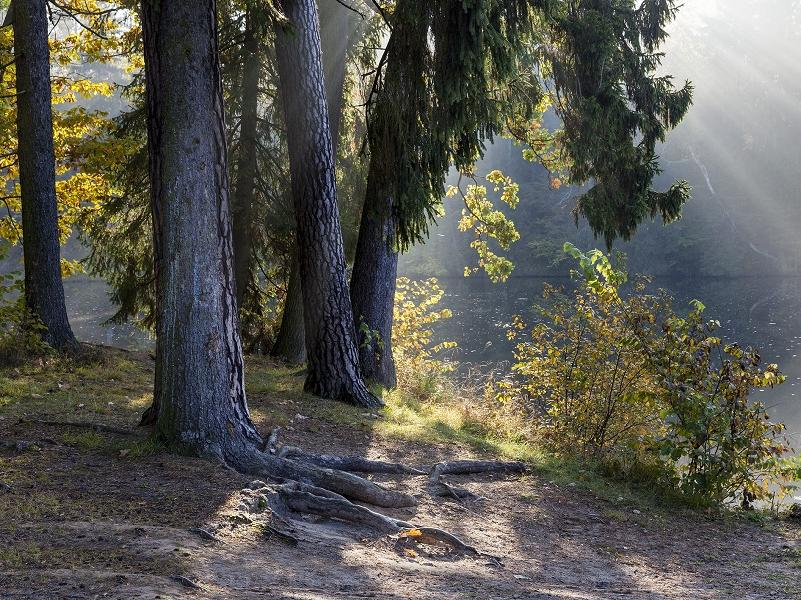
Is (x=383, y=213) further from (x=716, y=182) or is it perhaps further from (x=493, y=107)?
(x=716, y=182)

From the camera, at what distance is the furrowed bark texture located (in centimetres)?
898

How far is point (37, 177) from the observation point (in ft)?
32.3

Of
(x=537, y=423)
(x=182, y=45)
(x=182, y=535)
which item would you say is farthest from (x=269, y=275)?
(x=182, y=535)

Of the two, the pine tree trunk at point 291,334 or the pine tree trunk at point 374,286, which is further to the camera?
the pine tree trunk at point 291,334

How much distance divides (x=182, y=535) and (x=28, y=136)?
7480 millimetres

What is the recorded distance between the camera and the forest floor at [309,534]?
3.61m

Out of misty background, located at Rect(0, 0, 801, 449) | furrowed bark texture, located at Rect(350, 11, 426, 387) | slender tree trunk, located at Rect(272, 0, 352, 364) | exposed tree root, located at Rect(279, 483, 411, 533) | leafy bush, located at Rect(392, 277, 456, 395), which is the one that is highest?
misty background, located at Rect(0, 0, 801, 449)

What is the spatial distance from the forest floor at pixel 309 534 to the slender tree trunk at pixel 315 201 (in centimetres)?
121

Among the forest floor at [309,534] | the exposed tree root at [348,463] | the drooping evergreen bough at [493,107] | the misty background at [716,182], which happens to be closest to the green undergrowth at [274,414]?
the forest floor at [309,534]

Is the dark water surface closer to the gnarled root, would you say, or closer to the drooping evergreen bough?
the drooping evergreen bough

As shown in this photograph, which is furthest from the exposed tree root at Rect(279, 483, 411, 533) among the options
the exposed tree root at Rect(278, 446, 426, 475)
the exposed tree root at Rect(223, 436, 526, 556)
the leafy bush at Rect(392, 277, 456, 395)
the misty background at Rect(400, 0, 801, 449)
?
the misty background at Rect(400, 0, 801, 449)

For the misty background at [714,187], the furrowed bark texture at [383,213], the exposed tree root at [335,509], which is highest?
the misty background at [714,187]

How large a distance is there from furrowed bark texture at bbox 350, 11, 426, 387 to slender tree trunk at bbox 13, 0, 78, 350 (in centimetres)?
368

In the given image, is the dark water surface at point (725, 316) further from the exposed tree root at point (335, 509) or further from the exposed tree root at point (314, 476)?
the exposed tree root at point (335, 509)
